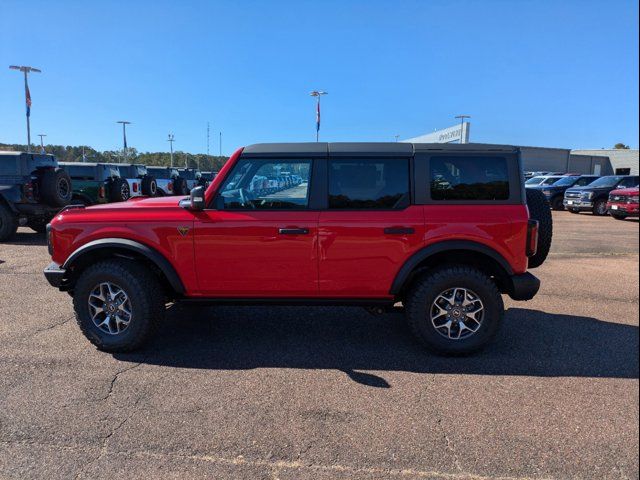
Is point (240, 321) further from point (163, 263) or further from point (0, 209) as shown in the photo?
point (0, 209)

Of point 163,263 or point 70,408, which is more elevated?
point 163,263

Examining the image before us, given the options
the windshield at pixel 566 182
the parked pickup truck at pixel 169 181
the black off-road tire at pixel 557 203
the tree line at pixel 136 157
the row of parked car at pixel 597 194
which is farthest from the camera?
the tree line at pixel 136 157

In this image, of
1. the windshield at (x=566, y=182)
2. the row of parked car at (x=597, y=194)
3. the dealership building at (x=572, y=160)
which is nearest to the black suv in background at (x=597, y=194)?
the row of parked car at (x=597, y=194)

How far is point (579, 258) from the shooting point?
877 centimetres

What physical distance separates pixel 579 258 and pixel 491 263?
585cm

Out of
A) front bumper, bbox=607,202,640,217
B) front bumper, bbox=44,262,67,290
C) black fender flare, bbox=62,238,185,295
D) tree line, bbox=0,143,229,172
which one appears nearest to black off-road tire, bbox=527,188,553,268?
black fender flare, bbox=62,238,185,295

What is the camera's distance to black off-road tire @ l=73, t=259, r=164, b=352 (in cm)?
401

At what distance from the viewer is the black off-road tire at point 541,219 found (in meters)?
4.36

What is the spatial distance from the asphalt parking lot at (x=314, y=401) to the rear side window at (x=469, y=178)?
115 centimetres

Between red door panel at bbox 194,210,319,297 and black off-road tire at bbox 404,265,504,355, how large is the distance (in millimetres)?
927

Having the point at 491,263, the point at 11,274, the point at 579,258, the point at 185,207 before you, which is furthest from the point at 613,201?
the point at 11,274

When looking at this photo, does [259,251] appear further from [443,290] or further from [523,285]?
[523,285]

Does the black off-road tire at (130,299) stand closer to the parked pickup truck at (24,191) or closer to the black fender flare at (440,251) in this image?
the black fender flare at (440,251)

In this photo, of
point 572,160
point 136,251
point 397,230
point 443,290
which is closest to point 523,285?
point 443,290
